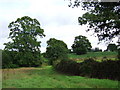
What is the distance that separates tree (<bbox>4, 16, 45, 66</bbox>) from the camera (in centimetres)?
3459

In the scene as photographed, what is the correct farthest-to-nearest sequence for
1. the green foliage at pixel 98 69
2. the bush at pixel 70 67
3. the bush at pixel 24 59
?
the bush at pixel 24 59 → the bush at pixel 70 67 → the green foliage at pixel 98 69

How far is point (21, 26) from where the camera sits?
3541 cm

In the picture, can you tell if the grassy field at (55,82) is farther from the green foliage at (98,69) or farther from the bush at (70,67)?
the bush at (70,67)

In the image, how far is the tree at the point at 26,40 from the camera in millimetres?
34594

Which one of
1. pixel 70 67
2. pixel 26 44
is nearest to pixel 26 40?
pixel 26 44

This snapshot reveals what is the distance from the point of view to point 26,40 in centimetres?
3541

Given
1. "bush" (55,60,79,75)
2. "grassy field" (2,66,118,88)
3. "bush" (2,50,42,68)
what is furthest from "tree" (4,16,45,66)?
"grassy field" (2,66,118,88)

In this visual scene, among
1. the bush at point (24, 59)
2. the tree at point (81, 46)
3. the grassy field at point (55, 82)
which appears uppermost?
the tree at point (81, 46)

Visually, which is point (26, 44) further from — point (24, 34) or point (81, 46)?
point (81, 46)

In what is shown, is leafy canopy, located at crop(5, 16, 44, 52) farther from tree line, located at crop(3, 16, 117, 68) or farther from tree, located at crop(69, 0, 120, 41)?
tree, located at crop(69, 0, 120, 41)

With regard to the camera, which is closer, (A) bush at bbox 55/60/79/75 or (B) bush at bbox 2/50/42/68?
(A) bush at bbox 55/60/79/75

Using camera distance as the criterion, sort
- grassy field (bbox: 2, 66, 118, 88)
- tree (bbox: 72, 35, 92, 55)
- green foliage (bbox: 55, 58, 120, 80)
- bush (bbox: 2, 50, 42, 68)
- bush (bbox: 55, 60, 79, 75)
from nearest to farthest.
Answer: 1. grassy field (bbox: 2, 66, 118, 88)
2. green foliage (bbox: 55, 58, 120, 80)
3. bush (bbox: 55, 60, 79, 75)
4. bush (bbox: 2, 50, 42, 68)
5. tree (bbox: 72, 35, 92, 55)

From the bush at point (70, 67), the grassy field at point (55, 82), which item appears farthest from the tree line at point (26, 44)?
the grassy field at point (55, 82)

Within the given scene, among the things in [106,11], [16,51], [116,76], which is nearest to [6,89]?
[116,76]
